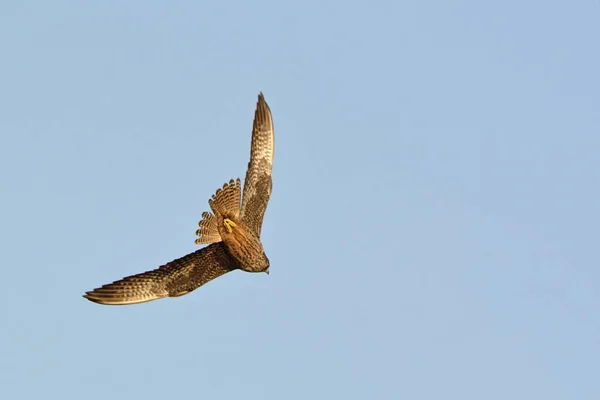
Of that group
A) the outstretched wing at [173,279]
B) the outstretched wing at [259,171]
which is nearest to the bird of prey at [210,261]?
the outstretched wing at [173,279]

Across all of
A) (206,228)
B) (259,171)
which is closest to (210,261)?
(206,228)

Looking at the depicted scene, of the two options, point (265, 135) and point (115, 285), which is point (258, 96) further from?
point (115, 285)

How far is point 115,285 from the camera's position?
32.2m

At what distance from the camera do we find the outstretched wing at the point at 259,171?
34.2 metres

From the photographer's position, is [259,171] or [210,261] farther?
[259,171]

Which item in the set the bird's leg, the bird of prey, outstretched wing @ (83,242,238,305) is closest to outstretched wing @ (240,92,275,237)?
the bird of prey

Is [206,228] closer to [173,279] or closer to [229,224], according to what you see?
[229,224]

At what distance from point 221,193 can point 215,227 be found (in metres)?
0.84

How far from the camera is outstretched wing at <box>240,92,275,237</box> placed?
112ft

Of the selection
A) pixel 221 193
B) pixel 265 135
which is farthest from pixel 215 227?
pixel 265 135

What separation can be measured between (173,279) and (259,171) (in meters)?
4.12

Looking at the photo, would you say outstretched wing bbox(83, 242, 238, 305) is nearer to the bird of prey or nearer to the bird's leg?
the bird of prey

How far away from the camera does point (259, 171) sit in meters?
35.2

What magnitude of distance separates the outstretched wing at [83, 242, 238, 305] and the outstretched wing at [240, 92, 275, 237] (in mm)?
1350
